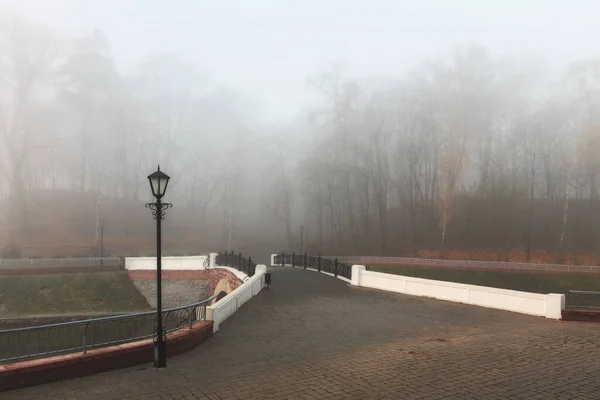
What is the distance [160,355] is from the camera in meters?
7.86

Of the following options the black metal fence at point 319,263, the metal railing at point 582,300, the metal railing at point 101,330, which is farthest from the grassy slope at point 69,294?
the metal railing at point 582,300

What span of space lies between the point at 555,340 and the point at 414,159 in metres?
51.4

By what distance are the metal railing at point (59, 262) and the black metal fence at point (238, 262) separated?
15549mm

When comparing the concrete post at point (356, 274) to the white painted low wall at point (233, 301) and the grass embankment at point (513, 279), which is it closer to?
the white painted low wall at point (233, 301)

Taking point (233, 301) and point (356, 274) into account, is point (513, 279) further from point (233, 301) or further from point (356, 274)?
point (233, 301)

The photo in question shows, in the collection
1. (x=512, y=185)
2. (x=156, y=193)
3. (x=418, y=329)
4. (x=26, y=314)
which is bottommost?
(x=26, y=314)

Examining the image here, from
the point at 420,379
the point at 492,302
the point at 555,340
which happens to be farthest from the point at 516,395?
the point at 492,302

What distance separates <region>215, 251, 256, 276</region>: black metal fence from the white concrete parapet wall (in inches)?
226

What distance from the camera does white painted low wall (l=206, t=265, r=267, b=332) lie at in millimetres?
10875

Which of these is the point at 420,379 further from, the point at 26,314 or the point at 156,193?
the point at 26,314

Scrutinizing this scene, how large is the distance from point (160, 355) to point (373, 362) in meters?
4.23

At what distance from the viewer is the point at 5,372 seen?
6.45 metres

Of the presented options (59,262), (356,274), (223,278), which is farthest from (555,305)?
(59,262)

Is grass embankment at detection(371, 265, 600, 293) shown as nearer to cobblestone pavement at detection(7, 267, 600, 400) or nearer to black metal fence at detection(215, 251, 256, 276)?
black metal fence at detection(215, 251, 256, 276)
